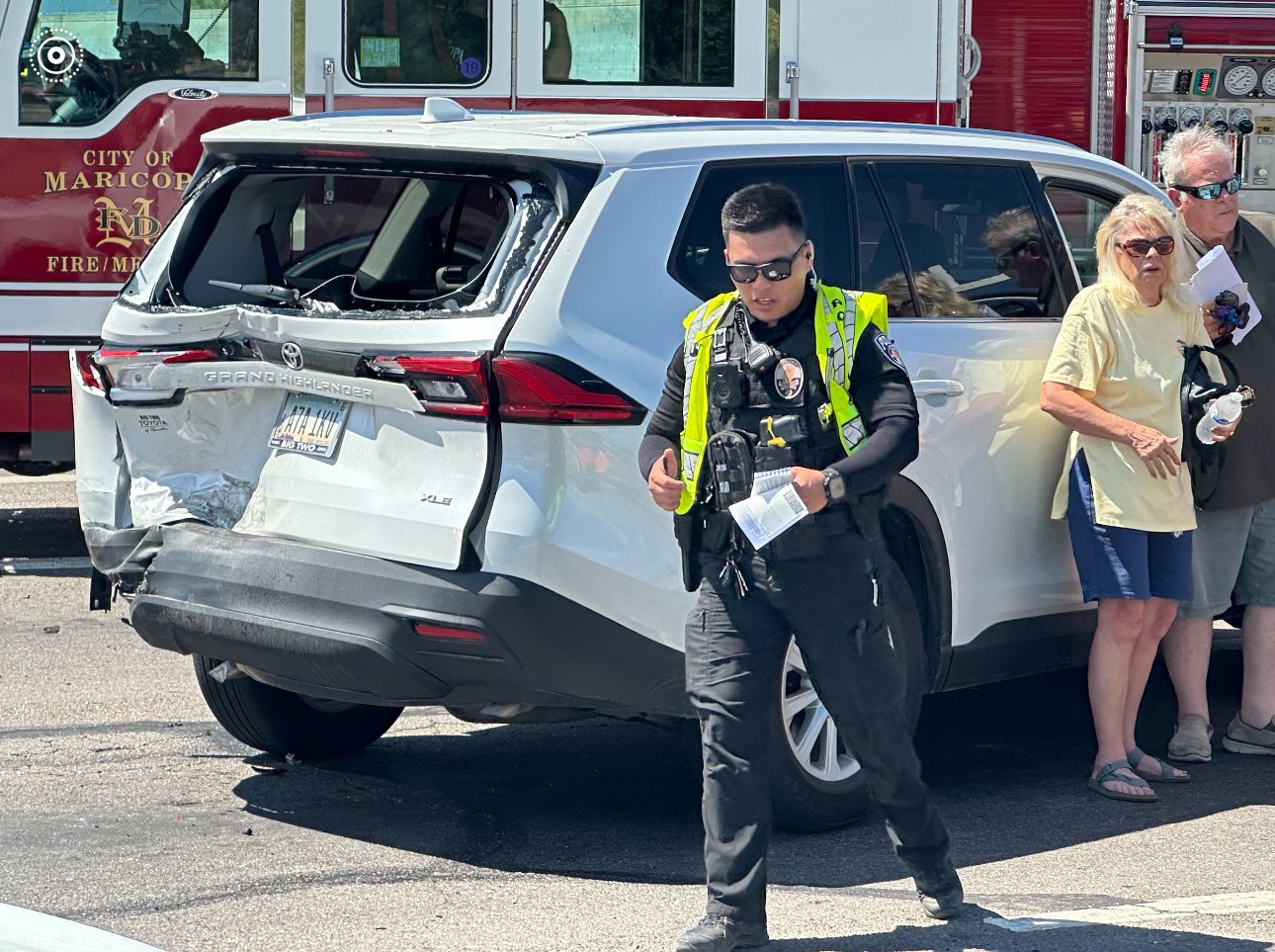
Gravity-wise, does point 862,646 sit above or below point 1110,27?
below

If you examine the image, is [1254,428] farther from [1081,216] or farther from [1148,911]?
[1148,911]

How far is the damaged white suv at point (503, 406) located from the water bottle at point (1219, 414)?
416mm

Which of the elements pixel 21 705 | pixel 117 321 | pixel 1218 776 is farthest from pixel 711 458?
pixel 21 705

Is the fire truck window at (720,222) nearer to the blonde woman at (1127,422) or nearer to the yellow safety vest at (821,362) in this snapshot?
the yellow safety vest at (821,362)

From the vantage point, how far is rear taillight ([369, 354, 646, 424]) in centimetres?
451

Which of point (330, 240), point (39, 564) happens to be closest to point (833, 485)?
point (330, 240)

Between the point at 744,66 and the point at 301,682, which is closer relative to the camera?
the point at 301,682

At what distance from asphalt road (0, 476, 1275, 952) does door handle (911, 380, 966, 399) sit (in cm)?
115

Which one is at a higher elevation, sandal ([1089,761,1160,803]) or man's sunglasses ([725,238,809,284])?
man's sunglasses ([725,238,809,284])

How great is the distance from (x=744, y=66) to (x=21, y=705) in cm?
442

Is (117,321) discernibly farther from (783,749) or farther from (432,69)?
(432,69)

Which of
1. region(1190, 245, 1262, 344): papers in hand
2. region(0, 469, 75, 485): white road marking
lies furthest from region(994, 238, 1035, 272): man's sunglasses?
region(0, 469, 75, 485): white road marking

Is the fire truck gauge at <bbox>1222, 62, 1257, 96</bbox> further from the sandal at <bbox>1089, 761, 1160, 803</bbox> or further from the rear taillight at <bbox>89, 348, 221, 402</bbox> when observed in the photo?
the rear taillight at <bbox>89, 348, 221, 402</bbox>

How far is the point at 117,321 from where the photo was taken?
17.2 ft
